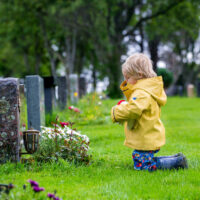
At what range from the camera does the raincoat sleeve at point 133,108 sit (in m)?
Result: 4.05

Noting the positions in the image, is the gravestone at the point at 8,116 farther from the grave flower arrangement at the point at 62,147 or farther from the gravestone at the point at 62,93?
the gravestone at the point at 62,93

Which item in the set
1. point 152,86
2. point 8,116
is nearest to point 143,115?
point 152,86

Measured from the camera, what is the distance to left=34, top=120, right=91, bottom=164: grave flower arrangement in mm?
4562

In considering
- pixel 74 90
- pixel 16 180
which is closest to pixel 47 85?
pixel 74 90

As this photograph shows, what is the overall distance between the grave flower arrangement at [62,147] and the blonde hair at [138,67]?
3.98 feet

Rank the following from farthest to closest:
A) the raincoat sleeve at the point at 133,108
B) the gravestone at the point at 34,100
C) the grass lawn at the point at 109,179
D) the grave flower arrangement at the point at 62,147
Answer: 1. the gravestone at the point at 34,100
2. the grave flower arrangement at the point at 62,147
3. the raincoat sleeve at the point at 133,108
4. the grass lawn at the point at 109,179

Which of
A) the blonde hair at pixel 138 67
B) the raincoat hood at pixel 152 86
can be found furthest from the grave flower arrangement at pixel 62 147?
the blonde hair at pixel 138 67

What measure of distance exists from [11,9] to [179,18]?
1234cm

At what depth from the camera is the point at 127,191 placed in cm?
339

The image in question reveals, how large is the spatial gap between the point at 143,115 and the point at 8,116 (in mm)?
1729

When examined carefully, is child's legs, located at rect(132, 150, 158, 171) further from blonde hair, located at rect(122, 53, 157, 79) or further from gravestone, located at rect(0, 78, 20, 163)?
gravestone, located at rect(0, 78, 20, 163)

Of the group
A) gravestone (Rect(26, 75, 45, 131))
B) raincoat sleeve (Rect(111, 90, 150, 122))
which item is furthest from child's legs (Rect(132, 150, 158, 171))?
gravestone (Rect(26, 75, 45, 131))

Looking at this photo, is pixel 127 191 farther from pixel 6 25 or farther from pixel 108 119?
pixel 6 25

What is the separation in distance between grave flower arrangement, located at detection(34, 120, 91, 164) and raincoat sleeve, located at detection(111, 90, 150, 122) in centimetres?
86
